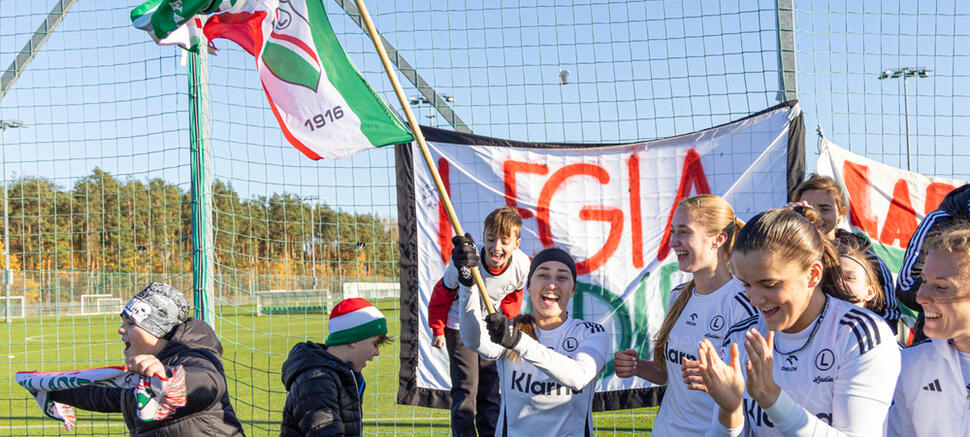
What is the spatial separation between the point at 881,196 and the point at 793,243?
4.23m

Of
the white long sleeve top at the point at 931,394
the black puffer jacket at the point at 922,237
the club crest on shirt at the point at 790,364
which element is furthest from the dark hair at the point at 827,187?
the club crest on shirt at the point at 790,364

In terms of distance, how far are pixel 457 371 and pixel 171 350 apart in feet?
6.71

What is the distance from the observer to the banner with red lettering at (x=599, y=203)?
5402 millimetres

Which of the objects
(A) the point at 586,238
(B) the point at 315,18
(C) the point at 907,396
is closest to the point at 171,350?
(B) the point at 315,18

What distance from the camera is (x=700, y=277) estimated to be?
291 cm

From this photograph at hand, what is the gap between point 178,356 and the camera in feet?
9.94

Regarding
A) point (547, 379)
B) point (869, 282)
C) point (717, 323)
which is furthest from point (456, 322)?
point (869, 282)

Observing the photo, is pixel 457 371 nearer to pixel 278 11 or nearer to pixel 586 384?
pixel 586 384

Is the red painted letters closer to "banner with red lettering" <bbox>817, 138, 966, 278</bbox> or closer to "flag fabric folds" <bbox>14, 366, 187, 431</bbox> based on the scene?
"banner with red lettering" <bbox>817, 138, 966, 278</bbox>

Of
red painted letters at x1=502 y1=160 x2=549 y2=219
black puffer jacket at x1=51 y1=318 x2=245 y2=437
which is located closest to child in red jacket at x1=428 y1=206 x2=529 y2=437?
red painted letters at x1=502 y1=160 x2=549 y2=219

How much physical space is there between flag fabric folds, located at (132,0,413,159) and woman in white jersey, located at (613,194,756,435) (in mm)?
1239

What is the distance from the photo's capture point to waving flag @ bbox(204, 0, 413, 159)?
3.30 m

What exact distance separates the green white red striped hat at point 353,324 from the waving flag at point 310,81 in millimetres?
693

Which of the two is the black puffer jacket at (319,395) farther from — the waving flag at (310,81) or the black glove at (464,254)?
the waving flag at (310,81)
